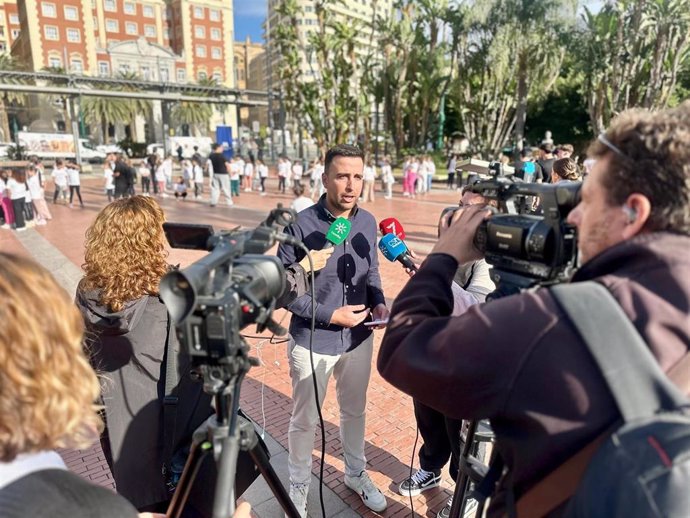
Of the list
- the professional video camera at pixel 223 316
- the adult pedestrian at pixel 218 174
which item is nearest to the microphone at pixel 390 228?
the professional video camera at pixel 223 316

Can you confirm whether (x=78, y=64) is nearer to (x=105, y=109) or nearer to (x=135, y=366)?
(x=105, y=109)

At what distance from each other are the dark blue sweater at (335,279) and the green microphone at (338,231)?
171 millimetres

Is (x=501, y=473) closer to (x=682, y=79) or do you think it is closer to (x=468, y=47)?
(x=468, y=47)

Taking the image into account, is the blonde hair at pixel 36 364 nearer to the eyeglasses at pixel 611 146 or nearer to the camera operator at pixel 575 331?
the camera operator at pixel 575 331

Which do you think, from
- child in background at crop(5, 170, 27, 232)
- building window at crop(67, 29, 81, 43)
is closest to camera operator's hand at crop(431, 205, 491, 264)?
child in background at crop(5, 170, 27, 232)

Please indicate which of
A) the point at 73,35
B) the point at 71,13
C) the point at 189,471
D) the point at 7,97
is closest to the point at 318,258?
the point at 189,471

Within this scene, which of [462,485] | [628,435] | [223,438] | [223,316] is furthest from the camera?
[462,485]

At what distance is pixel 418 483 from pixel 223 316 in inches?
90.7

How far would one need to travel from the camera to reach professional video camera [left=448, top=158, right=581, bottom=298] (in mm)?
1235

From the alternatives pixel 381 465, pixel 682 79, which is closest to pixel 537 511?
pixel 381 465

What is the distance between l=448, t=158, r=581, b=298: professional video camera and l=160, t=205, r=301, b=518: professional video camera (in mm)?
583

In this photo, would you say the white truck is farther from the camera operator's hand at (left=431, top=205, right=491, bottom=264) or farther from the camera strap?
the camera operator's hand at (left=431, top=205, right=491, bottom=264)

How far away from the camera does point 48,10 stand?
190 ft

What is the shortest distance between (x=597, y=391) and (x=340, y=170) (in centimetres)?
203
